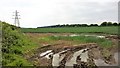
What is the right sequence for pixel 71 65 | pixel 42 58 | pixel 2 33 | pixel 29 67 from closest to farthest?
pixel 29 67 → pixel 71 65 → pixel 42 58 → pixel 2 33

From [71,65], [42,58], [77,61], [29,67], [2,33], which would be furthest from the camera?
[2,33]

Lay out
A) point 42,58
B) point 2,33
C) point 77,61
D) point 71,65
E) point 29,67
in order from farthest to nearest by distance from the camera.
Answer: point 2,33 < point 42,58 < point 77,61 < point 71,65 < point 29,67

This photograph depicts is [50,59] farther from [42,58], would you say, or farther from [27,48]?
[27,48]

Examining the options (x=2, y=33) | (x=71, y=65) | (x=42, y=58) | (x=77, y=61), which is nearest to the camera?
(x=71, y=65)

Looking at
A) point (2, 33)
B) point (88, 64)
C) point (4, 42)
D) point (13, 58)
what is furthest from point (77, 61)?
point (2, 33)

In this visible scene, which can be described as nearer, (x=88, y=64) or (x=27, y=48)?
(x=88, y=64)

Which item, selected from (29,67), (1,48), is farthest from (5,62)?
(1,48)

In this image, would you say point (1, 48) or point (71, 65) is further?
point (1, 48)

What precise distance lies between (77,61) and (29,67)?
4.82 m

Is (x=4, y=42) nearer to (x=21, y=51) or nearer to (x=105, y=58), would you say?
(x=21, y=51)

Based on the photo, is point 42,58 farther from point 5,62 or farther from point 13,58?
point 5,62

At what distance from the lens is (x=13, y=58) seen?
77.6 ft

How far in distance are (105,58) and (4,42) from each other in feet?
25.3

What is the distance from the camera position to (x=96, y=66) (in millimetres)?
22812
